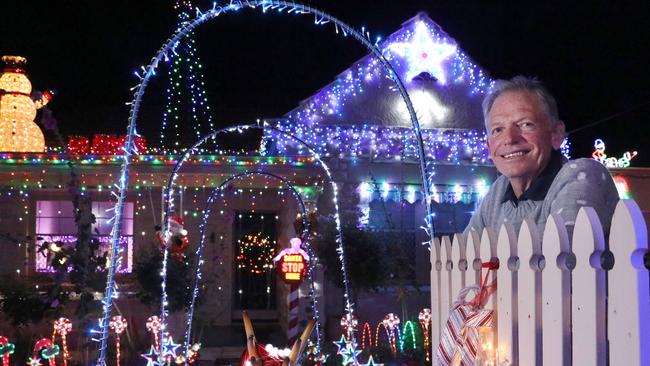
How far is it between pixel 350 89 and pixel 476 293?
12110 millimetres

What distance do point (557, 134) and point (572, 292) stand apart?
0.84 metres

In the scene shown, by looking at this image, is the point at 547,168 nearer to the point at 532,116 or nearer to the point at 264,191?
the point at 532,116

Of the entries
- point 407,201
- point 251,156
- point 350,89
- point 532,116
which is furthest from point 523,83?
point 350,89

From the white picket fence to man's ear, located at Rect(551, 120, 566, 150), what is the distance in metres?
0.49

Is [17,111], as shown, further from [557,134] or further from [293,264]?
[557,134]

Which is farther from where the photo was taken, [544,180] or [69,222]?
[69,222]

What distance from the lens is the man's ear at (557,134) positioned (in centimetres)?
317

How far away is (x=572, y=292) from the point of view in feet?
8.71

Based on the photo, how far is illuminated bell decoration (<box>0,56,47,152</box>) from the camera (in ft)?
45.7

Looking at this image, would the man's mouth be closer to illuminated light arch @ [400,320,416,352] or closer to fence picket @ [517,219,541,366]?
fence picket @ [517,219,541,366]

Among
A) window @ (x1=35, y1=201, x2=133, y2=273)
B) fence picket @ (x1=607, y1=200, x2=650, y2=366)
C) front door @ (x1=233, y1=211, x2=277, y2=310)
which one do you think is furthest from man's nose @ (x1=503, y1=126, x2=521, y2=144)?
front door @ (x1=233, y1=211, x2=277, y2=310)

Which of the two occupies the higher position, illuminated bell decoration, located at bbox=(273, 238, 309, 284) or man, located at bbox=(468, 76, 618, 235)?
man, located at bbox=(468, 76, 618, 235)

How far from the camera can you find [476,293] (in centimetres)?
317

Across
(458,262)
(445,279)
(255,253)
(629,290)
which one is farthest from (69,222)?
(629,290)
